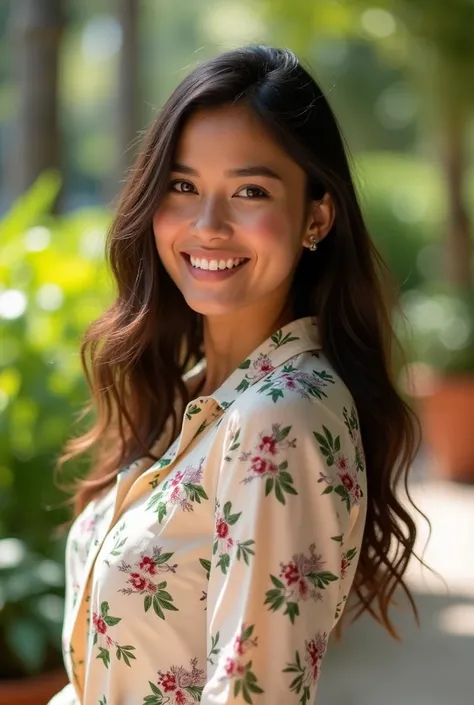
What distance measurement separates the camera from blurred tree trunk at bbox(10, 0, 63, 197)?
3738 mm

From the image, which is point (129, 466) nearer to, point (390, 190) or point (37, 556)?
point (37, 556)

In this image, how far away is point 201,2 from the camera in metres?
17.1

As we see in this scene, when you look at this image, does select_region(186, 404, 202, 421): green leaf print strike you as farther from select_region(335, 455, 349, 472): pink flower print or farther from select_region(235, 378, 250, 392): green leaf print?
select_region(335, 455, 349, 472): pink flower print

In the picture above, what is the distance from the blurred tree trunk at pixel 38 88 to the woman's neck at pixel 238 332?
2.42 meters

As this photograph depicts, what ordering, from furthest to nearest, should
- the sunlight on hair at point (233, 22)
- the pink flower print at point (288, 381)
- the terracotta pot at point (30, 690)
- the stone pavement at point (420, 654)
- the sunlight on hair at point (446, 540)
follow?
the sunlight on hair at point (233, 22), the sunlight on hair at point (446, 540), the stone pavement at point (420, 654), the terracotta pot at point (30, 690), the pink flower print at point (288, 381)

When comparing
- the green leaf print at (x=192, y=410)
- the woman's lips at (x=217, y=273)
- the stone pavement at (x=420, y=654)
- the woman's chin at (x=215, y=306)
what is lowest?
the stone pavement at (x=420, y=654)

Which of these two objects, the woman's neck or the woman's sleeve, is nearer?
the woman's sleeve

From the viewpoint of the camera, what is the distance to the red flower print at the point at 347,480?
1.23m

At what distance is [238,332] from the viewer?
5.19 feet

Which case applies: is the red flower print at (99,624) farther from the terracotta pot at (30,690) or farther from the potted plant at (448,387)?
the potted plant at (448,387)

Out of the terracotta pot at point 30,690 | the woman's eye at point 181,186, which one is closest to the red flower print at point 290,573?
the woman's eye at point 181,186

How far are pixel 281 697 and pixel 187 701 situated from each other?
204 mm

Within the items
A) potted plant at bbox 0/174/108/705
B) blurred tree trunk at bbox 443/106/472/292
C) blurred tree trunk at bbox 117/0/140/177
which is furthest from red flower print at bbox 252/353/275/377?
blurred tree trunk at bbox 443/106/472/292

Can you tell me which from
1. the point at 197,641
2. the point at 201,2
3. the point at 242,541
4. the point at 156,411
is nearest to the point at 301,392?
the point at 242,541
